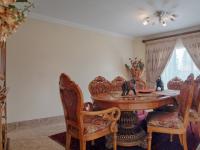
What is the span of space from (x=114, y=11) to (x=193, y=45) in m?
2.55

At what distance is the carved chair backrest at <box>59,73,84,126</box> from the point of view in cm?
204

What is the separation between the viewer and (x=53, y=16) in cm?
399

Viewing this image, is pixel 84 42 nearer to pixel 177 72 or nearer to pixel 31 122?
pixel 31 122

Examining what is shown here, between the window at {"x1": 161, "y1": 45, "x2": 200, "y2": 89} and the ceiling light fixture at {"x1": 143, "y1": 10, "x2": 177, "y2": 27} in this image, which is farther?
the window at {"x1": 161, "y1": 45, "x2": 200, "y2": 89}

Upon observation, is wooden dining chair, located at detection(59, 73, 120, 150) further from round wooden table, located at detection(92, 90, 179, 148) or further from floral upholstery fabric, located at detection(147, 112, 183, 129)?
floral upholstery fabric, located at detection(147, 112, 183, 129)

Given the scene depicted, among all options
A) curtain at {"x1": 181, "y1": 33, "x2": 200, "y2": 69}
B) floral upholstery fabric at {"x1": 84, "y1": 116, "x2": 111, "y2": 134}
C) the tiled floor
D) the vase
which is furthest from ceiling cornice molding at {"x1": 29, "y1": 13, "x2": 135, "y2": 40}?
floral upholstery fabric at {"x1": 84, "y1": 116, "x2": 111, "y2": 134}

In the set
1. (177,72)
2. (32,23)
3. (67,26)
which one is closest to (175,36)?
(177,72)

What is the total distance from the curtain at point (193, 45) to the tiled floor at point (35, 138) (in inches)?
148

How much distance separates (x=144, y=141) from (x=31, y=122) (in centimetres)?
236

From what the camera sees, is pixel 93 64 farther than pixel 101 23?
Yes

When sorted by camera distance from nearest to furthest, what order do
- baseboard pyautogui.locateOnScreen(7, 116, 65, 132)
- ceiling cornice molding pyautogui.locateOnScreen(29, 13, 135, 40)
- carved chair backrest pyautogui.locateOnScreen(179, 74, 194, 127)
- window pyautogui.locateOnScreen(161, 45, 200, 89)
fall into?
1. carved chair backrest pyautogui.locateOnScreen(179, 74, 194, 127)
2. baseboard pyautogui.locateOnScreen(7, 116, 65, 132)
3. ceiling cornice molding pyautogui.locateOnScreen(29, 13, 135, 40)
4. window pyautogui.locateOnScreen(161, 45, 200, 89)

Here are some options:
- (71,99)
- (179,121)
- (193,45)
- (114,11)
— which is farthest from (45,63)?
(193,45)

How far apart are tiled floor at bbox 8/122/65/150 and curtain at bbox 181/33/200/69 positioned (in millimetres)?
3752

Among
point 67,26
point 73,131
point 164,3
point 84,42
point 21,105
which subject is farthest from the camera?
point 84,42
